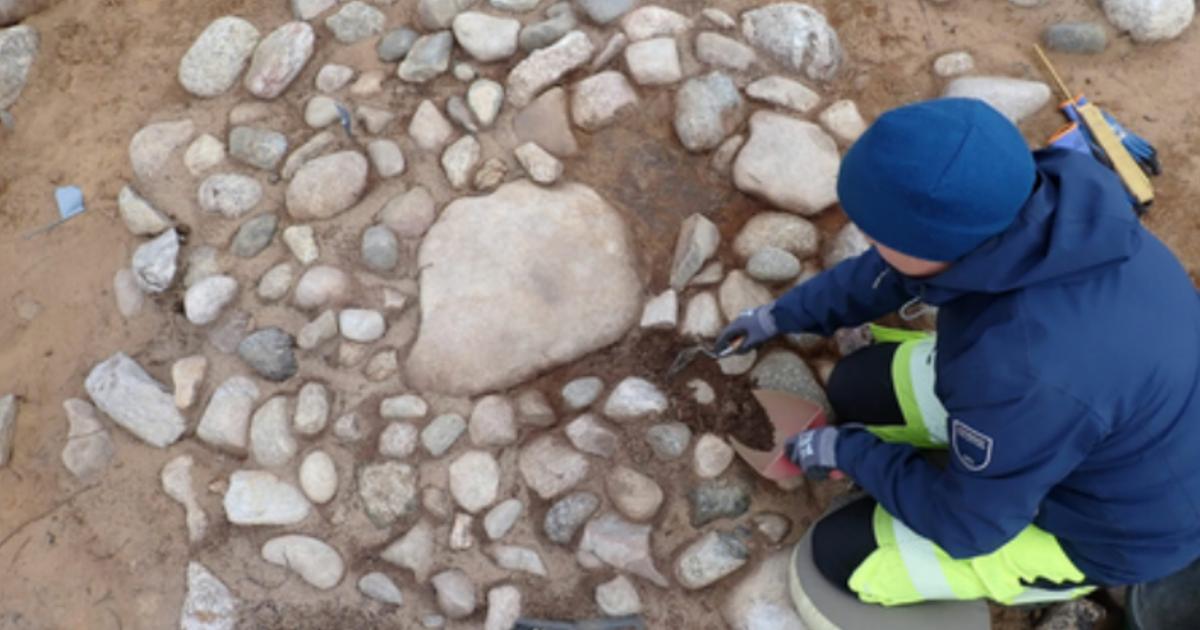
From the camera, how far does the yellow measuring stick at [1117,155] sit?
278 cm

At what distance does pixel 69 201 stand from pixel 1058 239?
271cm

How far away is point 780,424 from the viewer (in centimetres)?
245

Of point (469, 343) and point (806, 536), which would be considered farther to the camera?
point (469, 343)

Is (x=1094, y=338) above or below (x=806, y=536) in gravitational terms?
above

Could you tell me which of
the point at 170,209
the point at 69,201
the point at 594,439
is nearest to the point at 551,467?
A: the point at 594,439

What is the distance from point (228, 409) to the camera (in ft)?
8.46

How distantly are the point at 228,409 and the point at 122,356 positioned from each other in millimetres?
361

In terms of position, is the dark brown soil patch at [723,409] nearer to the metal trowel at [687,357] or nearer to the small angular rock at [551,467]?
the metal trowel at [687,357]

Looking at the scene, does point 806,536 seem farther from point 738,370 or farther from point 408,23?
point 408,23

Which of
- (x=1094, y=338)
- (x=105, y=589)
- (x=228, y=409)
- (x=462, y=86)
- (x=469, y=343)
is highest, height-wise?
(x=1094, y=338)

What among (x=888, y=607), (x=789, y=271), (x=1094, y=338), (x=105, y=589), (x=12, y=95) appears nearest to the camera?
(x=1094, y=338)

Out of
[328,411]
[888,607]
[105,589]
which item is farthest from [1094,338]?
[105,589]

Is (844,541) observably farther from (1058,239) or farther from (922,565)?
(1058,239)

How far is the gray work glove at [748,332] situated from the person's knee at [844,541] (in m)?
0.46
